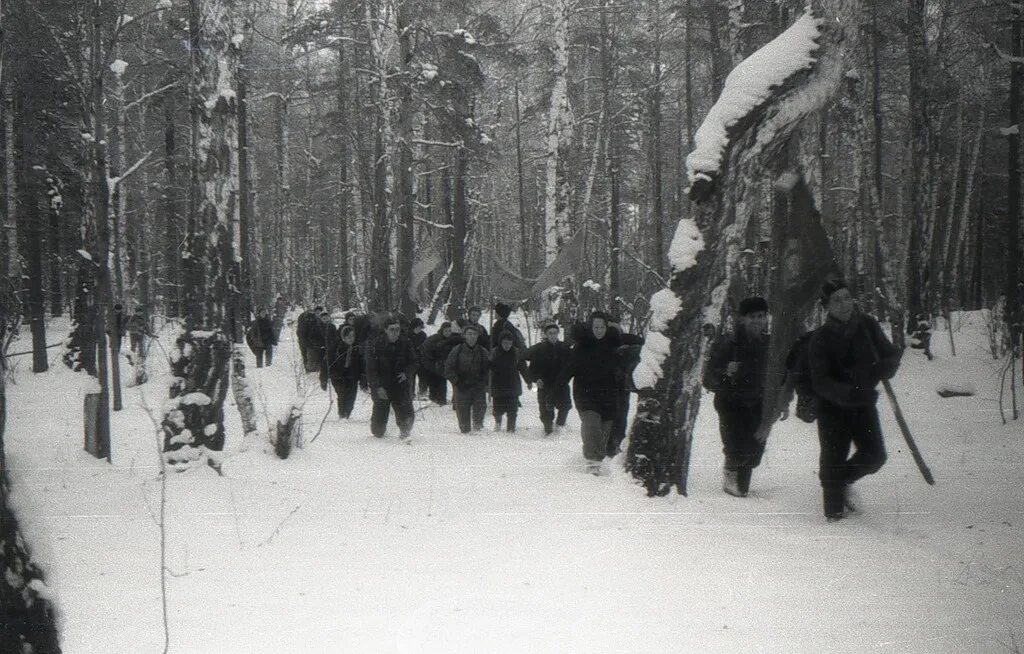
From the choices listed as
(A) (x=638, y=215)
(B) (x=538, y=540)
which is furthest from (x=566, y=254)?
(A) (x=638, y=215)

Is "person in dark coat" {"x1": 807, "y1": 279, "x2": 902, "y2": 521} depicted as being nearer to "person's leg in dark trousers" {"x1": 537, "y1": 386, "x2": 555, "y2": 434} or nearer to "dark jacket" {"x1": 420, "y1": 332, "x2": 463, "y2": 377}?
"person's leg in dark trousers" {"x1": 537, "y1": 386, "x2": 555, "y2": 434}

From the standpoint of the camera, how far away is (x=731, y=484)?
6.67 metres

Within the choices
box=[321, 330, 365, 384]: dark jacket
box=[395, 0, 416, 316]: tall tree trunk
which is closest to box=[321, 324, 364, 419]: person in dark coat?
box=[321, 330, 365, 384]: dark jacket

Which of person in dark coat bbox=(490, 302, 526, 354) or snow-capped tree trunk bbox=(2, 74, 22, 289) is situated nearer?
person in dark coat bbox=(490, 302, 526, 354)

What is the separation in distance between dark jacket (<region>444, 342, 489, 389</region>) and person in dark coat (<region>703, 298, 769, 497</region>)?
16.0 ft

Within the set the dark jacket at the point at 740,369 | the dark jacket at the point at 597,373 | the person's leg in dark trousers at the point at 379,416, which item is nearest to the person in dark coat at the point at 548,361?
the dark jacket at the point at 597,373

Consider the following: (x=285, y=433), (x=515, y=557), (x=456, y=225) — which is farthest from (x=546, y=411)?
(x=456, y=225)

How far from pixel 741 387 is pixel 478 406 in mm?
5236

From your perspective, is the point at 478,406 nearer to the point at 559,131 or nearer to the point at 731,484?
the point at 731,484

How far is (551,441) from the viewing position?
34.3 feet

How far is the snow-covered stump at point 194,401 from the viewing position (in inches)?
276

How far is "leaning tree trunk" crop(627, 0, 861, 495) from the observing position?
19.2 ft

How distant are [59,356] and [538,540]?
16.5 m

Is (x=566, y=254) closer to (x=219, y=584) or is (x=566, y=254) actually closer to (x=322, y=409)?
(x=322, y=409)
